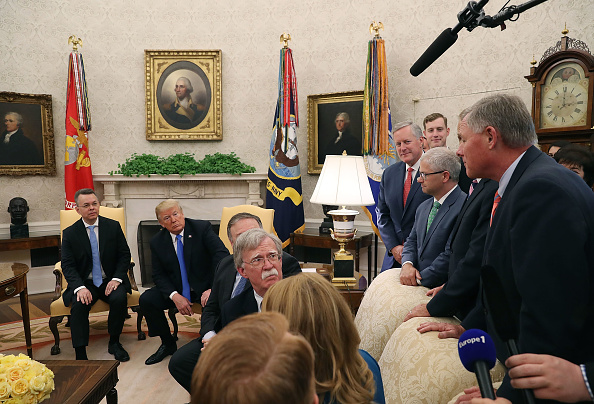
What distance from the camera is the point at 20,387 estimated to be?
1926mm

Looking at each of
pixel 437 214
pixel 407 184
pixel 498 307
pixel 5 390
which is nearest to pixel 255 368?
pixel 498 307

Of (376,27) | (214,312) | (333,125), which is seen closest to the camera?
(214,312)

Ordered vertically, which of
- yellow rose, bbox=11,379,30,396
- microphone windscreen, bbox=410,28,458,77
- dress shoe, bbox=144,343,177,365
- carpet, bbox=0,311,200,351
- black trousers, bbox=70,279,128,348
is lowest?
carpet, bbox=0,311,200,351

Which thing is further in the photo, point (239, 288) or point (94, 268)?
point (94, 268)

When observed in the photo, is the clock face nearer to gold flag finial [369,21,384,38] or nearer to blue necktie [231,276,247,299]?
gold flag finial [369,21,384,38]

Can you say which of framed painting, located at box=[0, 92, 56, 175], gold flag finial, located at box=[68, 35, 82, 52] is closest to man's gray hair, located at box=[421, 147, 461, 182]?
gold flag finial, located at box=[68, 35, 82, 52]

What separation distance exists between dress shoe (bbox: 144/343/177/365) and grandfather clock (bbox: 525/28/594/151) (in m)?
3.92

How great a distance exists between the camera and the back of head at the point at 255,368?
0.64m

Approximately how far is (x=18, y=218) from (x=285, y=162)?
12.1 ft

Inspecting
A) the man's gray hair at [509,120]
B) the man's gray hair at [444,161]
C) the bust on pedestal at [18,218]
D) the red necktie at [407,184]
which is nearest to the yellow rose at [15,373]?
the man's gray hair at [509,120]

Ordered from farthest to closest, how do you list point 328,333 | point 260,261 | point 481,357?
point 260,261 < point 328,333 < point 481,357

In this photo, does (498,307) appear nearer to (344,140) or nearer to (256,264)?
(256,264)

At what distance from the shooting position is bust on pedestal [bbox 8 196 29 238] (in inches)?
226

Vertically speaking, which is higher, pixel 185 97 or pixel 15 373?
pixel 185 97
